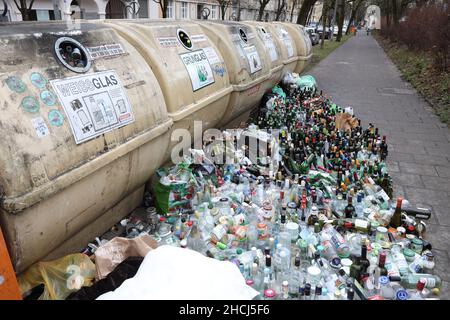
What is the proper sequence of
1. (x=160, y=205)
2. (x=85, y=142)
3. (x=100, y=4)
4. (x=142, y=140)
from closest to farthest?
1. (x=85, y=142)
2. (x=142, y=140)
3. (x=160, y=205)
4. (x=100, y=4)

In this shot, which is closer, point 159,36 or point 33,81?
point 33,81

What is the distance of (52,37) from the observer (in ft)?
9.43

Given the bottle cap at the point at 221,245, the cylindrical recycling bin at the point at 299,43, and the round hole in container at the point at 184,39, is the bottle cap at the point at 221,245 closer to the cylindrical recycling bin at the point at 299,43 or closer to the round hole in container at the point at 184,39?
the round hole in container at the point at 184,39

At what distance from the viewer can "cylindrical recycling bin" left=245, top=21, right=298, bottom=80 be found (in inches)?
320

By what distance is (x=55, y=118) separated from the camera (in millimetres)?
2600

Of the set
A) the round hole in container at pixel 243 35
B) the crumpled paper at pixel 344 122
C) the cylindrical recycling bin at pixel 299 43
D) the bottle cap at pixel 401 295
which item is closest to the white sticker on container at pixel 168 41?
the round hole in container at pixel 243 35

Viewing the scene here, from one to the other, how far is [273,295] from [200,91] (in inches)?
108

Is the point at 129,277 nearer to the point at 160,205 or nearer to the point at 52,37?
the point at 160,205

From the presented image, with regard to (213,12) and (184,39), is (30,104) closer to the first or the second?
(184,39)

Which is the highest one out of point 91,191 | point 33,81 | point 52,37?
point 52,37

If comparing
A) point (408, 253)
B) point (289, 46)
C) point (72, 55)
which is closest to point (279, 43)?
point (289, 46)

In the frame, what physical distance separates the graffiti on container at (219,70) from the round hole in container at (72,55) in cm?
239

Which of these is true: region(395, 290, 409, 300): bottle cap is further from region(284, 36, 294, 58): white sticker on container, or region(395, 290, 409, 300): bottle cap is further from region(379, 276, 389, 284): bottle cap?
region(284, 36, 294, 58): white sticker on container

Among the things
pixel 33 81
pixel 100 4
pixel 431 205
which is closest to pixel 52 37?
pixel 33 81
